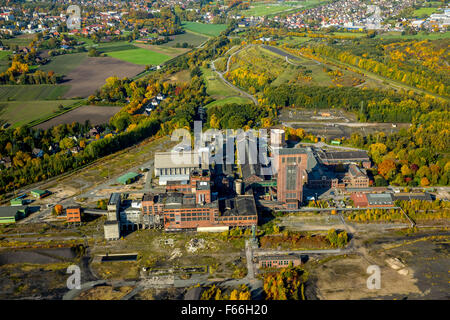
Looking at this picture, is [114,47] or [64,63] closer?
[64,63]

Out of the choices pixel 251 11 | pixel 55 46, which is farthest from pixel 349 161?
pixel 251 11

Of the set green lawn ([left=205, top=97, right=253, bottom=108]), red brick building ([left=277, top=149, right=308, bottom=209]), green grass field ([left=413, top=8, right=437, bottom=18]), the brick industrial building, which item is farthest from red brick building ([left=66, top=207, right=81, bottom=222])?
green grass field ([left=413, top=8, right=437, bottom=18])

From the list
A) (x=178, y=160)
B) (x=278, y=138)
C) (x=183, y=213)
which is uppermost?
(x=278, y=138)

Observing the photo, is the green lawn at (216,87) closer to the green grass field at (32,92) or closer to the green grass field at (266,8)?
the green grass field at (32,92)

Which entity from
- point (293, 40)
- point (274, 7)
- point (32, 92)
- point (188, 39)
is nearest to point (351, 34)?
point (293, 40)

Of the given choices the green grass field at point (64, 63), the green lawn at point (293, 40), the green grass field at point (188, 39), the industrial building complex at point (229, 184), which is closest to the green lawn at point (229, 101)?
the industrial building complex at point (229, 184)

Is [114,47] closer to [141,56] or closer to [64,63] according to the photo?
[141,56]
